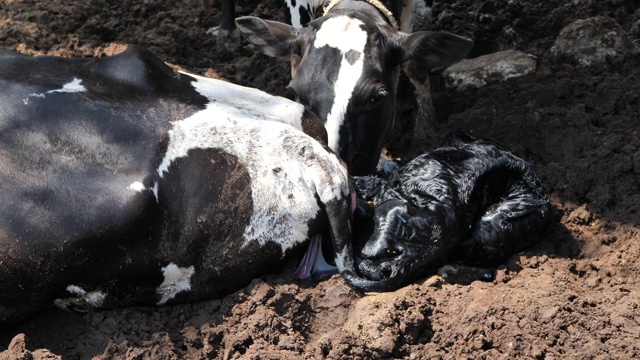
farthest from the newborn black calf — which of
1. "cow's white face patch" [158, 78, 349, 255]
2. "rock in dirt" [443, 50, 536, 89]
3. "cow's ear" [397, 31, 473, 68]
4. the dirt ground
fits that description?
"rock in dirt" [443, 50, 536, 89]

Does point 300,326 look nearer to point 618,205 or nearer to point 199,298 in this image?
point 199,298

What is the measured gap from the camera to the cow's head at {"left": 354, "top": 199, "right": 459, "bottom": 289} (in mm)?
3990

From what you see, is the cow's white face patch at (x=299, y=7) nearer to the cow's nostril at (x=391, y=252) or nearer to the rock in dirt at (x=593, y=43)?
the rock in dirt at (x=593, y=43)

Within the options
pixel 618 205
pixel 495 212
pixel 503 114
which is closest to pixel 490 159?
pixel 495 212

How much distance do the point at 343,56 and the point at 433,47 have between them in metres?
0.58

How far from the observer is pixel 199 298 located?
13.1 ft

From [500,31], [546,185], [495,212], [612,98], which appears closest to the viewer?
[495,212]

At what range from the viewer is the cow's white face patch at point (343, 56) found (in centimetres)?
Result: 488

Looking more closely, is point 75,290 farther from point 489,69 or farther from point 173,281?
point 489,69

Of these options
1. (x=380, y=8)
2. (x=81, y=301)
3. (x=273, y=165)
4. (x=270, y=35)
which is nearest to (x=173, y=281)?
(x=81, y=301)

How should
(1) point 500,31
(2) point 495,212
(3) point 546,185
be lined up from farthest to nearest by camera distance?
(1) point 500,31
(3) point 546,185
(2) point 495,212

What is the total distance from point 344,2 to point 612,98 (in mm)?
1633

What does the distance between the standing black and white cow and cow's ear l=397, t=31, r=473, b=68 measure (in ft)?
4.27

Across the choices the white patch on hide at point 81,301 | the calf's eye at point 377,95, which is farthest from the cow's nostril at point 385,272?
the calf's eye at point 377,95
